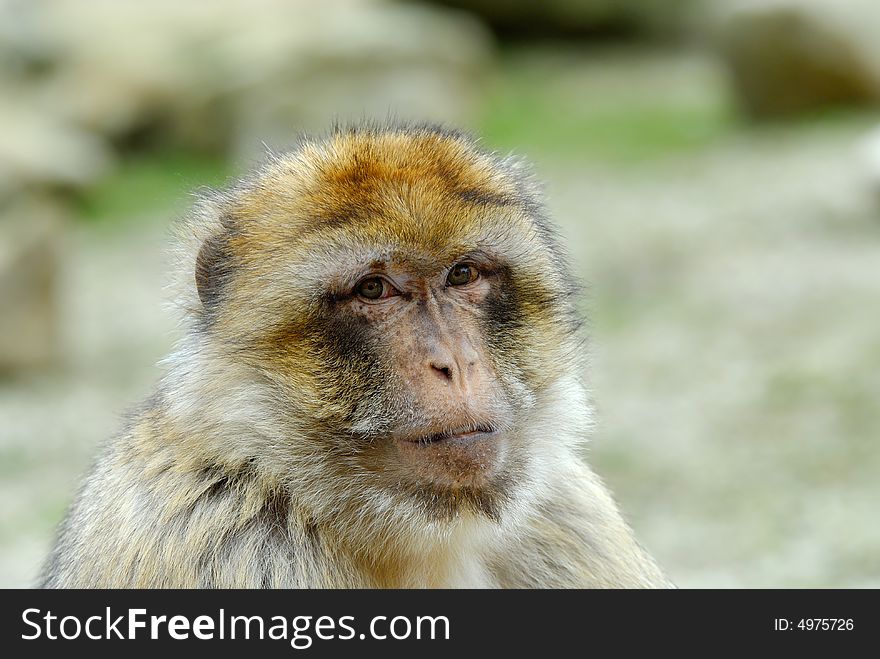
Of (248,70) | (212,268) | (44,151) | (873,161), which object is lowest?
(212,268)

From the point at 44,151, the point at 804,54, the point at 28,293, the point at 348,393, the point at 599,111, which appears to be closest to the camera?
the point at 348,393

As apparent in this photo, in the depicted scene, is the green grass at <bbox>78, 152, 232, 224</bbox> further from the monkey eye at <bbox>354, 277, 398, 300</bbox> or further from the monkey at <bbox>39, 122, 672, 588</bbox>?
the monkey eye at <bbox>354, 277, 398, 300</bbox>

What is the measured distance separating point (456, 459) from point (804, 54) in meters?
12.1

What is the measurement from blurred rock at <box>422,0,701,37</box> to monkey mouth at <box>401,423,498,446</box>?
17.2 metres

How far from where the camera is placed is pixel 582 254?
1133 cm

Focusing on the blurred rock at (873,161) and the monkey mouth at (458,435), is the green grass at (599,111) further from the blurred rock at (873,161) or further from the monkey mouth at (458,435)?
the monkey mouth at (458,435)

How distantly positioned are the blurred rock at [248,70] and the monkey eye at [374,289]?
1053 cm

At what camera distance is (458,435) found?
332 cm

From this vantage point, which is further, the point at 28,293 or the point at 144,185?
the point at 144,185

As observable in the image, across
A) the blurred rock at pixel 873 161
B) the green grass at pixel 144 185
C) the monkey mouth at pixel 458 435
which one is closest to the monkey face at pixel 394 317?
the monkey mouth at pixel 458 435

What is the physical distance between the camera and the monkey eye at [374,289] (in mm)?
3522

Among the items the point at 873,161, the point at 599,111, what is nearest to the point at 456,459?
the point at 873,161

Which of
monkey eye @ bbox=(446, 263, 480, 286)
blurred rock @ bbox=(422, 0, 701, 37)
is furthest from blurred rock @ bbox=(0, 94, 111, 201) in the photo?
monkey eye @ bbox=(446, 263, 480, 286)

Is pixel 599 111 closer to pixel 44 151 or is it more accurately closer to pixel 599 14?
pixel 599 14
